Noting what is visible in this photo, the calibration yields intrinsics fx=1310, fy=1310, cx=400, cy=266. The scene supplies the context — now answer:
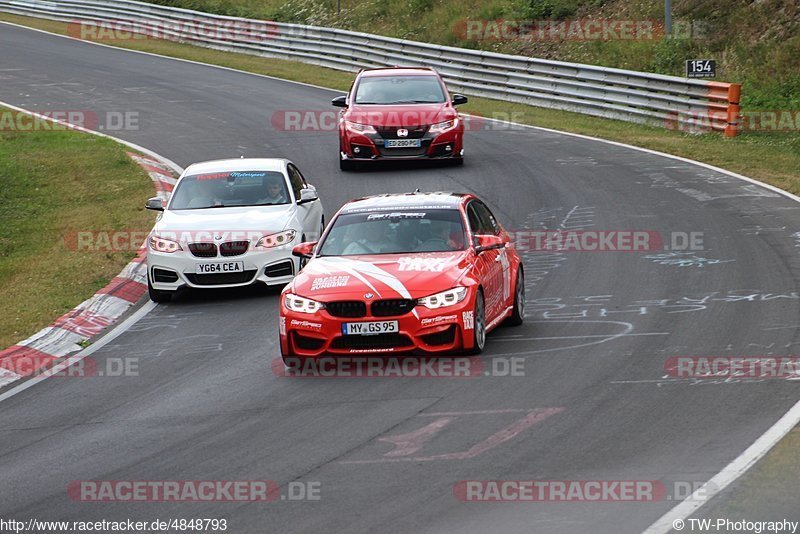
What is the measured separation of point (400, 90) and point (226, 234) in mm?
9982

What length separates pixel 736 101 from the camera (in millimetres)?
26703

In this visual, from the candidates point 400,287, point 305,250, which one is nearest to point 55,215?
point 305,250

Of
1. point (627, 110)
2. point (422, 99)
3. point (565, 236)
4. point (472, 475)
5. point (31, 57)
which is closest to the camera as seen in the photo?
point (472, 475)

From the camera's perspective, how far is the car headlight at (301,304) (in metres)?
12.1

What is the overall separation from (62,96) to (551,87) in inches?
515

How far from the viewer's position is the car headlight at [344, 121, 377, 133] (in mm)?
24375

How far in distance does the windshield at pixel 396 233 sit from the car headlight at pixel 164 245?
322cm

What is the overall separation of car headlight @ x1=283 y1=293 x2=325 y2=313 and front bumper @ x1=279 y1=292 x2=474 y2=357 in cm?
5

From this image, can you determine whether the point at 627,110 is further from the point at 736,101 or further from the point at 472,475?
the point at 472,475

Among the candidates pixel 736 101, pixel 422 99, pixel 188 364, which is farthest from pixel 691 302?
pixel 736 101

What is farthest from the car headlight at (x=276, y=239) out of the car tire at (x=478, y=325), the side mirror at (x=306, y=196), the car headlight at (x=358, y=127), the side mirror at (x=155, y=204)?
the car headlight at (x=358, y=127)

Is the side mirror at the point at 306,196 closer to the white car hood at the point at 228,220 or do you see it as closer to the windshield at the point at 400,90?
the white car hood at the point at 228,220

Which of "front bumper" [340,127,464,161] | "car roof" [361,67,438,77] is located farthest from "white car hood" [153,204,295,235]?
"car roof" [361,67,438,77]

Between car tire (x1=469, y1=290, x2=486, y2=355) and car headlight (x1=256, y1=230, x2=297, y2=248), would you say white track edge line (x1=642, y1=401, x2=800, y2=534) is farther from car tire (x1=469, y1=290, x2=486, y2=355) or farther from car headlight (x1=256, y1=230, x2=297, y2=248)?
car headlight (x1=256, y1=230, x2=297, y2=248)
